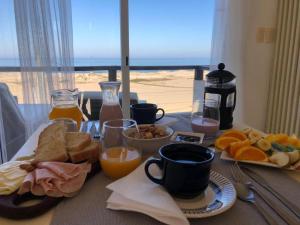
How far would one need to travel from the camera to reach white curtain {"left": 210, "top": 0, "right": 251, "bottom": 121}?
2184 millimetres

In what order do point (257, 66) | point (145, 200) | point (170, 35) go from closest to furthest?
point (145, 200), point (257, 66), point (170, 35)

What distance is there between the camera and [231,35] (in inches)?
88.4

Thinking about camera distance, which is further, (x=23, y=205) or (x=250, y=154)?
(x=250, y=154)

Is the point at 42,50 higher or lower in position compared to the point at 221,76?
higher

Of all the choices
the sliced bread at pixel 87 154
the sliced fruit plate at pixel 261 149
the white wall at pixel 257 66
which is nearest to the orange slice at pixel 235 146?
the sliced fruit plate at pixel 261 149

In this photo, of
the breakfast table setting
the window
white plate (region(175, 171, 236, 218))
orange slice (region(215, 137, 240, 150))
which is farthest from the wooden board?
the window

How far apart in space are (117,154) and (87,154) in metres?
0.08

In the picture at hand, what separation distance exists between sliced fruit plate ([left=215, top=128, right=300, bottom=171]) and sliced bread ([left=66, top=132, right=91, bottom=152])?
40 cm

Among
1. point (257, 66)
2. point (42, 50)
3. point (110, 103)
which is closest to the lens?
point (110, 103)

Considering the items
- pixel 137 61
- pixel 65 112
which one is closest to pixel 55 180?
pixel 65 112

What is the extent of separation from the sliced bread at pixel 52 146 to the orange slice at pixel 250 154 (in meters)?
0.49

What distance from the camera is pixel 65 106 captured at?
0.95 metres

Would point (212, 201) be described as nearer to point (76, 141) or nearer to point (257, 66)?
point (76, 141)

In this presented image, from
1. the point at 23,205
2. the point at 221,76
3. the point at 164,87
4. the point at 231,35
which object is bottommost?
the point at 164,87
